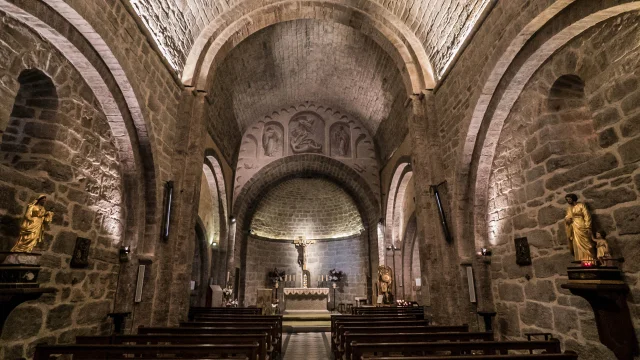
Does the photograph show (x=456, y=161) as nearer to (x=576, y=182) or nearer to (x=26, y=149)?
(x=576, y=182)

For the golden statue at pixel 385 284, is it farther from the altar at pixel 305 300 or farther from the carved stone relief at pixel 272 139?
the carved stone relief at pixel 272 139

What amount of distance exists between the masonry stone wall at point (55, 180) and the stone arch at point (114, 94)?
0.13m

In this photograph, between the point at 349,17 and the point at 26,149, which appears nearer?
the point at 26,149

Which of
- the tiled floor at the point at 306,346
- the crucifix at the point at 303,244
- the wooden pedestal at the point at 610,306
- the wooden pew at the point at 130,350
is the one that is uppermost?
the crucifix at the point at 303,244

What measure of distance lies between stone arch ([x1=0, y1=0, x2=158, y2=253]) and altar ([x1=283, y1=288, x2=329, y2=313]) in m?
Result: 7.20

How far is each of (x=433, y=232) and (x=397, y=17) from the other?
533cm

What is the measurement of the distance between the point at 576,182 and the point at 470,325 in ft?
10.4

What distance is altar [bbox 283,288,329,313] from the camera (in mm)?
11875

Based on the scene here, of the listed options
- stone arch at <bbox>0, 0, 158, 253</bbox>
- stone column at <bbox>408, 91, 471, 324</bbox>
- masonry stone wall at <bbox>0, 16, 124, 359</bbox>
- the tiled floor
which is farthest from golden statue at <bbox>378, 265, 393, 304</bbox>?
masonry stone wall at <bbox>0, 16, 124, 359</bbox>

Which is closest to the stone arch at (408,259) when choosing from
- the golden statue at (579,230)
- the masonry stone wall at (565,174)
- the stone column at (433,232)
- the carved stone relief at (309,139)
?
the carved stone relief at (309,139)

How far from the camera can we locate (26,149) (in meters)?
3.87

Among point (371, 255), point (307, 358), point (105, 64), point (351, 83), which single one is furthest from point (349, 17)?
point (371, 255)

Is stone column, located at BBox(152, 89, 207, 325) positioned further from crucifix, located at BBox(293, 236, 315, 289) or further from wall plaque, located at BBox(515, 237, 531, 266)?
crucifix, located at BBox(293, 236, 315, 289)

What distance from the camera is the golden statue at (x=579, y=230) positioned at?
3.54 meters
